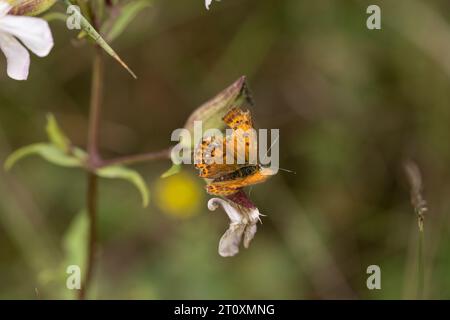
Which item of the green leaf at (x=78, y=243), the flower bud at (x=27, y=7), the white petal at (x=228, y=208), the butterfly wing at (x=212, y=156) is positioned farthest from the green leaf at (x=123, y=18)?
the green leaf at (x=78, y=243)

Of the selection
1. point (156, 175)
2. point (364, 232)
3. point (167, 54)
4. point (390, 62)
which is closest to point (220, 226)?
point (156, 175)

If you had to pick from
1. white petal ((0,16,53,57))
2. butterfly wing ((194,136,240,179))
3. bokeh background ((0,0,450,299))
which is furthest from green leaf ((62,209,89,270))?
white petal ((0,16,53,57))

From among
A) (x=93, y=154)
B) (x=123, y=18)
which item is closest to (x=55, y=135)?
(x=93, y=154)

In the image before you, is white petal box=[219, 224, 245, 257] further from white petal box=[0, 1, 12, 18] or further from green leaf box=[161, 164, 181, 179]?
white petal box=[0, 1, 12, 18]

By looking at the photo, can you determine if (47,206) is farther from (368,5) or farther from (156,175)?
(368,5)

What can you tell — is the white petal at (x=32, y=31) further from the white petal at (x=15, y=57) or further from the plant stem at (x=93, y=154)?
the plant stem at (x=93, y=154)
